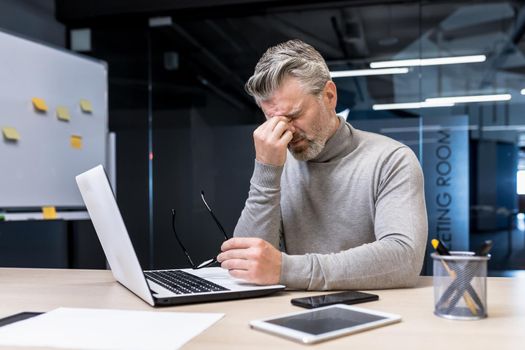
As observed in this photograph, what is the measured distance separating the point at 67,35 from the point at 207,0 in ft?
3.88

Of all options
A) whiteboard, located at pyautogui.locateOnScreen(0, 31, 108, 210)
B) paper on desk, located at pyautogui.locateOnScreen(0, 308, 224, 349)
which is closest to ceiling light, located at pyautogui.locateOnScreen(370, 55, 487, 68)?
whiteboard, located at pyautogui.locateOnScreen(0, 31, 108, 210)

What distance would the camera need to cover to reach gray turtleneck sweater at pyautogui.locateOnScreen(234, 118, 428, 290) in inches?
41.1

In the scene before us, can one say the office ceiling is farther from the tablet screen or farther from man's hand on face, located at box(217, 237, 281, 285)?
the tablet screen

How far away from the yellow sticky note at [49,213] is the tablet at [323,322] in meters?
2.19

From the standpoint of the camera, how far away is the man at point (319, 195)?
1035 mm

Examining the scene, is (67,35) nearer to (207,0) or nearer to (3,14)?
(3,14)

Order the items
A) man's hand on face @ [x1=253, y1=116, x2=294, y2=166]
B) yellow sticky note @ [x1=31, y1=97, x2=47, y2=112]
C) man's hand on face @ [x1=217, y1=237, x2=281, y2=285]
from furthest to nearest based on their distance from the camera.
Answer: yellow sticky note @ [x1=31, y1=97, x2=47, y2=112] → man's hand on face @ [x1=253, y1=116, x2=294, y2=166] → man's hand on face @ [x1=217, y1=237, x2=281, y2=285]

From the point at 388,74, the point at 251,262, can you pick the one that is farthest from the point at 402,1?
the point at 251,262

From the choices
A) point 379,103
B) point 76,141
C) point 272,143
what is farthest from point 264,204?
point 379,103

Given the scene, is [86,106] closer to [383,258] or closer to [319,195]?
[319,195]

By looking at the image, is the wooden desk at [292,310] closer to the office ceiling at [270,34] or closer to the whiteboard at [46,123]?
the whiteboard at [46,123]

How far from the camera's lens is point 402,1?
3.34 meters

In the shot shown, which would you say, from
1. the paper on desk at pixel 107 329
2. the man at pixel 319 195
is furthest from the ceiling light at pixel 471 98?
the paper on desk at pixel 107 329

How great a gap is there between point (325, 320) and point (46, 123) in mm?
2310
